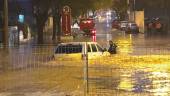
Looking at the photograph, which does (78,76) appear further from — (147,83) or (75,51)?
(75,51)

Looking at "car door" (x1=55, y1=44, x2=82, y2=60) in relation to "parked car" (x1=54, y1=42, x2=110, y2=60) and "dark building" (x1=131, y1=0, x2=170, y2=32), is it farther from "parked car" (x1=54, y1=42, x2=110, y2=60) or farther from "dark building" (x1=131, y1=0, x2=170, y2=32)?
"dark building" (x1=131, y1=0, x2=170, y2=32)

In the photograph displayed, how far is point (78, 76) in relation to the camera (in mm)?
19891

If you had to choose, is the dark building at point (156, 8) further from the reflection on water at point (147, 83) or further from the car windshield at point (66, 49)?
the reflection on water at point (147, 83)

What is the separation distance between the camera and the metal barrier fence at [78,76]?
50.4 feet

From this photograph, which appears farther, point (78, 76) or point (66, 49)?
point (66, 49)

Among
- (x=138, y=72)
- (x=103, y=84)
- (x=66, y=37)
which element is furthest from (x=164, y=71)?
(x=66, y=37)

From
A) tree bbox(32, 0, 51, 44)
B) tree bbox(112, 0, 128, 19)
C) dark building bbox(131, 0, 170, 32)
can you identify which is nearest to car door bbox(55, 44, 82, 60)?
tree bbox(32, 0, 51, 44)

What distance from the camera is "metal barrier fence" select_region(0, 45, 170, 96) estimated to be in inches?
605

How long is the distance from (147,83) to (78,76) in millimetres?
3493

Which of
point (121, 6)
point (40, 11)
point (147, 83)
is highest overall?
point (121, 6)

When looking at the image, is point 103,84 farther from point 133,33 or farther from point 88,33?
point 133,33

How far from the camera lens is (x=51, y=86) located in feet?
55.5

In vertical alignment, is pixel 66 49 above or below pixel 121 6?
below

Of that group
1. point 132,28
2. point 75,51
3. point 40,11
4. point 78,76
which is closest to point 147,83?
point 78,76
